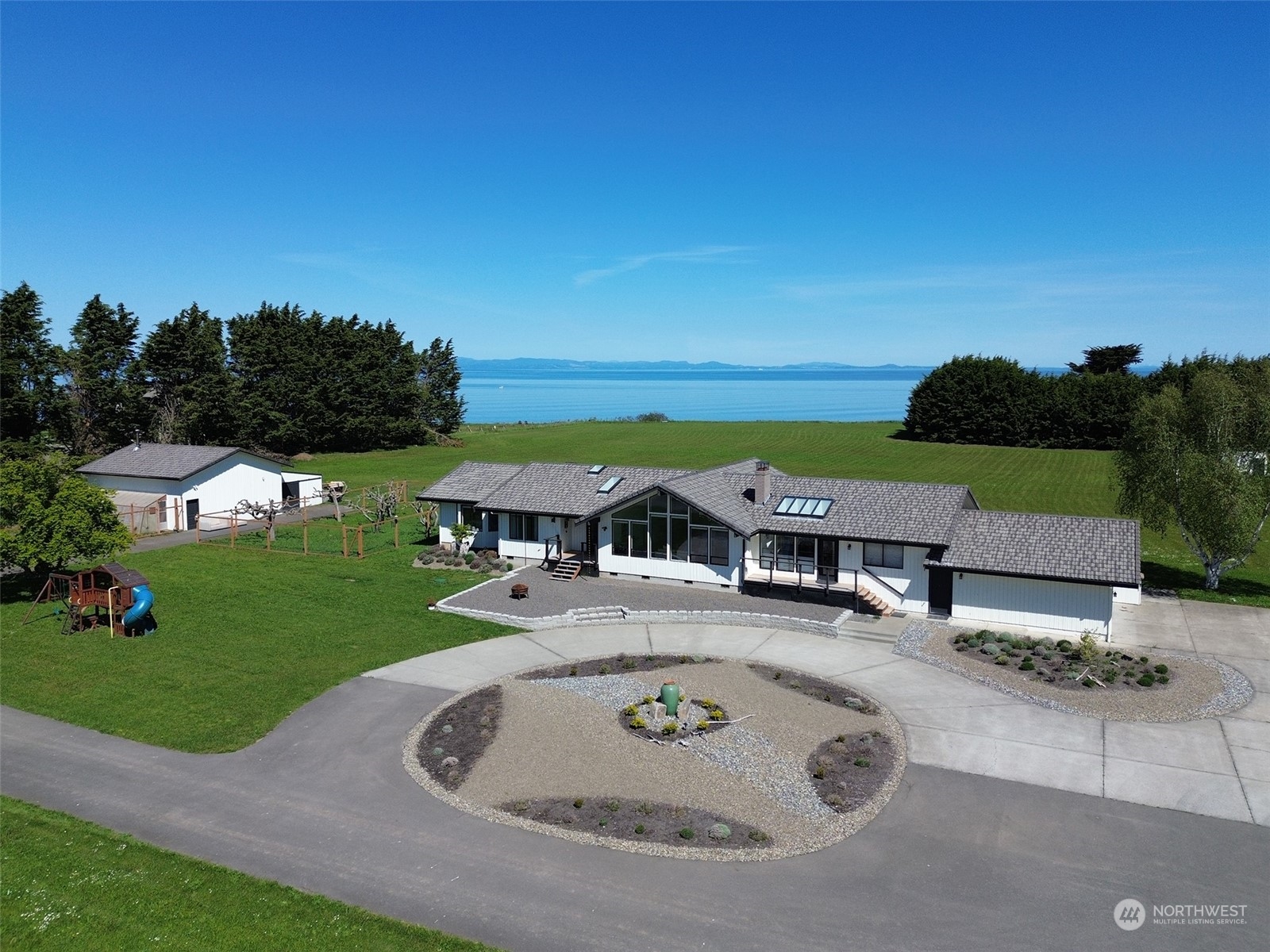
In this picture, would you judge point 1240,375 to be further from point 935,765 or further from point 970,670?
point 935,765

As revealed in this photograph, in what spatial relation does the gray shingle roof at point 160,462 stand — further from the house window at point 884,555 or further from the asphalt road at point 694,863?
the house window at point 884,555

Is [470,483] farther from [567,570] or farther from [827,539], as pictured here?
[827,539]

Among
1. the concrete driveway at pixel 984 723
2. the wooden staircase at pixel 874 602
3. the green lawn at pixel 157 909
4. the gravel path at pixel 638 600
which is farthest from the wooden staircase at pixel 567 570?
the green lawn at pixel 157 909

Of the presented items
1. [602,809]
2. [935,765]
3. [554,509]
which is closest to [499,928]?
[602,809]

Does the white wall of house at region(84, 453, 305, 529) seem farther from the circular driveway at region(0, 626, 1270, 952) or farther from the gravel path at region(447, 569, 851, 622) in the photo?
the circular driveway at region(0, 626, 1270, 952)

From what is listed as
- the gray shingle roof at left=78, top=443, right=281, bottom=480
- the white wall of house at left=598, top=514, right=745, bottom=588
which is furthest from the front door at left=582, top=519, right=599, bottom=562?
the gray shingle roof at left=78, top=443, right=281, bottom=480

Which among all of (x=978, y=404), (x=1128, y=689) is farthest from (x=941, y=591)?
(x=978, y=404)
